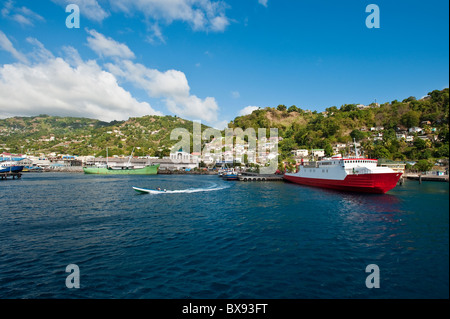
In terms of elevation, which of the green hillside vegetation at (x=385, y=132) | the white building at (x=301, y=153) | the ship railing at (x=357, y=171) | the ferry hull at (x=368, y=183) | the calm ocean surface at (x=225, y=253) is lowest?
the calm ocean surface at (x=225, y=253)

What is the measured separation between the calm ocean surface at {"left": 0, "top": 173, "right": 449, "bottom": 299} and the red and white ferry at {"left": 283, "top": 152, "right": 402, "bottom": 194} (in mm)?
11571

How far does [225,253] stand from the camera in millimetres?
A: 14273

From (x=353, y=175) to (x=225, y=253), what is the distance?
34.1m

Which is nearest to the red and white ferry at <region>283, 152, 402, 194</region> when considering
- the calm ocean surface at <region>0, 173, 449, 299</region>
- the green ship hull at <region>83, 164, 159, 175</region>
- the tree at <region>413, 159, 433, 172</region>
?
the calm ocean surface at <region>0, 173, 449, 299</region>

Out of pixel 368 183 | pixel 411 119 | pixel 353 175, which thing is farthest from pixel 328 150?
pixel 368 183

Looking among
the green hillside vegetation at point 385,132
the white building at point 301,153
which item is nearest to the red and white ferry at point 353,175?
the green hillside vegetation at point 385,132

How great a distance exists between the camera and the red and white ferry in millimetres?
36750

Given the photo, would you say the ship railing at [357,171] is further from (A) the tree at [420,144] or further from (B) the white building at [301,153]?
(B) the white building at [301,153]

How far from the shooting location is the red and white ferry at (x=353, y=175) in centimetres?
3675

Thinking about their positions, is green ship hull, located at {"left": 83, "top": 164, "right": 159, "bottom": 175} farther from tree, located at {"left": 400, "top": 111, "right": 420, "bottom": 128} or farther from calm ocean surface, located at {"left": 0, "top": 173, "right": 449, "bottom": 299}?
tree, located at {"left": 400, "top": 111, "right": 420, "bottom": 128}

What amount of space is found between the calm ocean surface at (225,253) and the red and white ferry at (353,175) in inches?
456

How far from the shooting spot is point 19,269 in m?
12.1

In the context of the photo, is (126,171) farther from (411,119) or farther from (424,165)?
(411,119)
